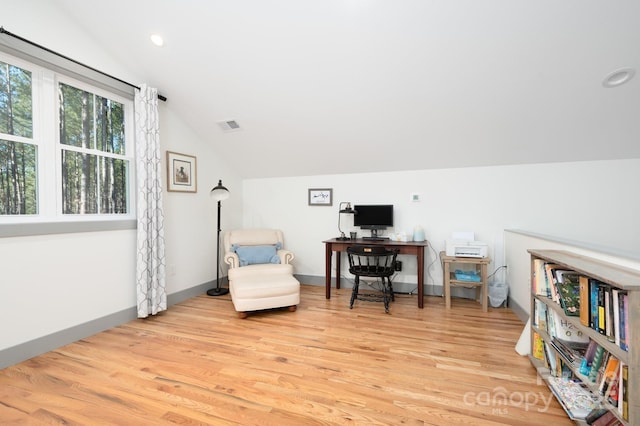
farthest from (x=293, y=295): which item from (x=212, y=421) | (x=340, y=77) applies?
(x=340, y=77)

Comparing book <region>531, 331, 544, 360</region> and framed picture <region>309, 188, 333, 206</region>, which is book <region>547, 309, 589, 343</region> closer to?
book <region>531, 331, 544, 360</region>

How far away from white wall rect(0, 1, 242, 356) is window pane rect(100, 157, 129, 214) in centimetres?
30

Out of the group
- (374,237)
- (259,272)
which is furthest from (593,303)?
(259,272)

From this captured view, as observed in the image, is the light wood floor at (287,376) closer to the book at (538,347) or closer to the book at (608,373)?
the book at (538,347)

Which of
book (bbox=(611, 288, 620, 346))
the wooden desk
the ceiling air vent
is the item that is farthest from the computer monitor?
book (bbox=(611, 288, 620, 346))

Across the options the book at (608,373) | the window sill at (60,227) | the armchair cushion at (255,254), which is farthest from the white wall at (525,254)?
the window sill at (60,227)

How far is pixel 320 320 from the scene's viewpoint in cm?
294

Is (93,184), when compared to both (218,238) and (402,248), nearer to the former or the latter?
(218,238)

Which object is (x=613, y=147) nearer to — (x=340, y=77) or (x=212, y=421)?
(x=340, y=77)

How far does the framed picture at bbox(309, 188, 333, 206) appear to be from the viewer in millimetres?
4301

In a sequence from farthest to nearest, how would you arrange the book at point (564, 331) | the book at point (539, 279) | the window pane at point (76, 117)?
the window pane at point (76, 117), the book at point (539, 279), the book at point (564, 331)

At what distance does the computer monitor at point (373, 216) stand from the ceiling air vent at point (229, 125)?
6.53ft

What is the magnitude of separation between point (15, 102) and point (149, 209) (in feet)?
4.21

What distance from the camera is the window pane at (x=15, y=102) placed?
213cm
